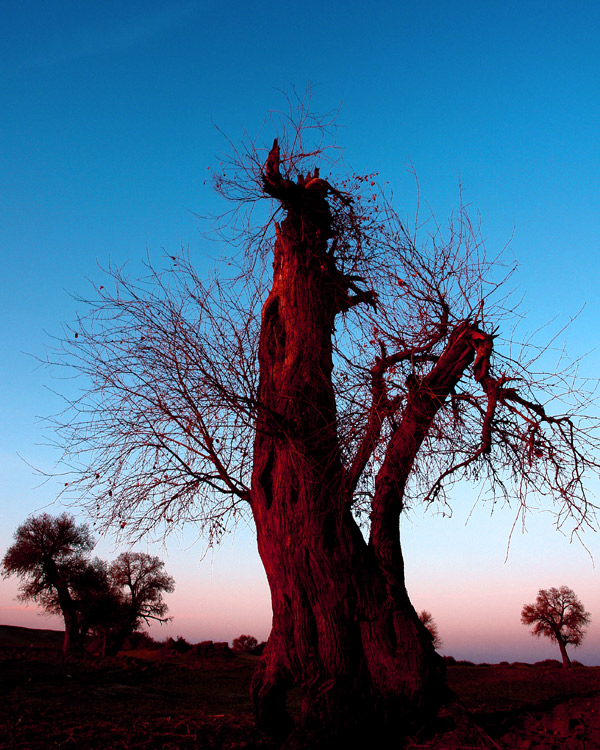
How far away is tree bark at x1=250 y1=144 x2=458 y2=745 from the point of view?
4.86 m

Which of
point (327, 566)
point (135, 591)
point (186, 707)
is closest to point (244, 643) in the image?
point (135, 591)

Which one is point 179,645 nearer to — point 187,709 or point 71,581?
point 71,581

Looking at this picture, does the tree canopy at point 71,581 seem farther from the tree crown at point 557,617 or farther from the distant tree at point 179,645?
the tree crown at point 557,617

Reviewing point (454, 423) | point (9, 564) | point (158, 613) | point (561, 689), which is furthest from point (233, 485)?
point (158, 613)

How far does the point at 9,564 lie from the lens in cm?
2422

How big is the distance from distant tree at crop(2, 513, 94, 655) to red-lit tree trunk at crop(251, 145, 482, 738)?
22.2m

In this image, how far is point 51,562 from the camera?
80.8 feet

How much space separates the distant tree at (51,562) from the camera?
24.2 metres

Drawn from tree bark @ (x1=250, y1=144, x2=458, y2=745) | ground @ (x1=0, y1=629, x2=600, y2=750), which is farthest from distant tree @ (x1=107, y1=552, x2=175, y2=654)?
tree bark @ (x1=250, y1=144, x2=458, y2=745)

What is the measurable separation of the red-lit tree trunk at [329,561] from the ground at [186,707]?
1.51ft

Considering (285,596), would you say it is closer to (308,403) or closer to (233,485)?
(233,485)

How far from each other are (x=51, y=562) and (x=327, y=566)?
23.4 metres

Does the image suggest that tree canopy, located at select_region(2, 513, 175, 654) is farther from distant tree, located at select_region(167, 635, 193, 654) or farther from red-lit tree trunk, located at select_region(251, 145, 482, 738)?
red-lit tree trunk, located at select_region(251, 145, 482, 738)

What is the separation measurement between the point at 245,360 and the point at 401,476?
190cm
